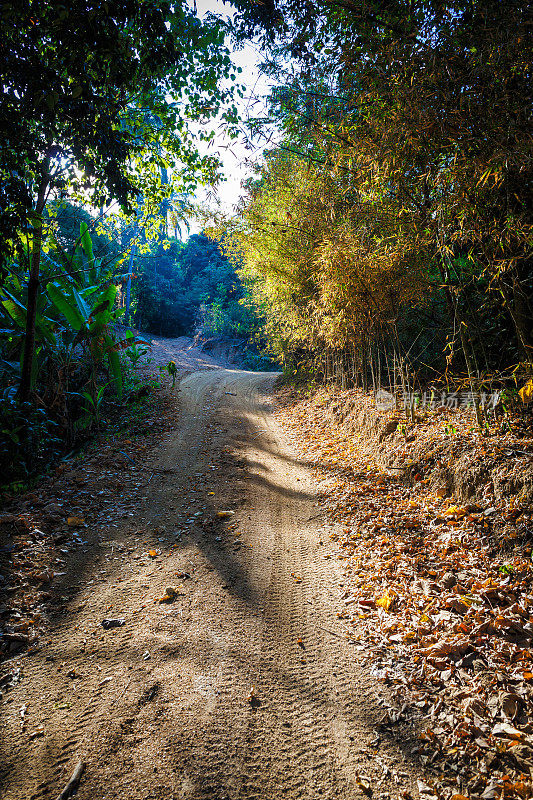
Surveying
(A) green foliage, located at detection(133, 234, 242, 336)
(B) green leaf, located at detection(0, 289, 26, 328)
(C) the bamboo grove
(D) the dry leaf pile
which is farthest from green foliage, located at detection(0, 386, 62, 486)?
(A) green foliage, located at detection(133, 234, 242, 336)

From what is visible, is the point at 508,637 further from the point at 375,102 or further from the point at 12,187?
the point at 12,187

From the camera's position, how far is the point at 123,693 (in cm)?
219

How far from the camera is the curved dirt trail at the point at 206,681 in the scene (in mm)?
1785

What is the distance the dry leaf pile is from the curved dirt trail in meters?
0.20

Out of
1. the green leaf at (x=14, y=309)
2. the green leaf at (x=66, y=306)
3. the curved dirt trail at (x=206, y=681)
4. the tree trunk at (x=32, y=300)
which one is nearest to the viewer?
the curved dirt trail at (x=206, y=681)

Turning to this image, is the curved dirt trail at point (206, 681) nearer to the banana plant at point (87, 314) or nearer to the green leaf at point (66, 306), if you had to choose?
the banana plant at point (87, 314)

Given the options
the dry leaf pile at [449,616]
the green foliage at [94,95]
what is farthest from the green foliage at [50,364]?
the dry leaf pile at [449,616]

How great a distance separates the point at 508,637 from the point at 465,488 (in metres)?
1.57

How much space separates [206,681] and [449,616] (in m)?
1.83

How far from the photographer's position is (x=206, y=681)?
228 centimetres

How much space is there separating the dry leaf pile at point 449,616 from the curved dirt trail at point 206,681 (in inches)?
8.1

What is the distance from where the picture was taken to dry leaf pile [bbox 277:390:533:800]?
184 centimetres

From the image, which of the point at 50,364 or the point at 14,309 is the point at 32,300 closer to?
the point at 14,309

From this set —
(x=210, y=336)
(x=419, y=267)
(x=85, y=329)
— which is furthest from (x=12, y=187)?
(x=210, y=336)
